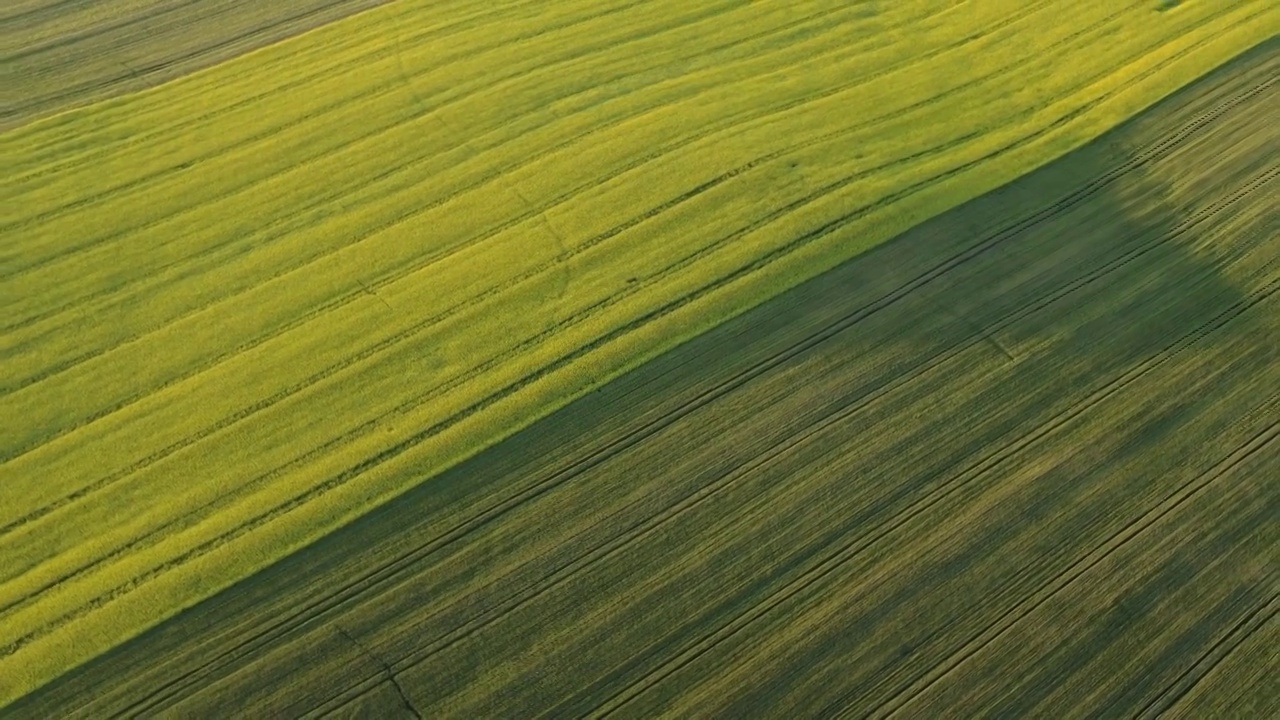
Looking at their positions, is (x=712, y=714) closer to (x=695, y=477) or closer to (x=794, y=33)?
(x=695, y=477)

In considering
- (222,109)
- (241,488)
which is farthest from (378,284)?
(222,109)

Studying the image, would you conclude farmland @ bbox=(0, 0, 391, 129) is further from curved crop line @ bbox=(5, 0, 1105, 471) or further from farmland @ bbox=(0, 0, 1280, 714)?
curved crop line @ bbox=(5, 0, 1105, 471)

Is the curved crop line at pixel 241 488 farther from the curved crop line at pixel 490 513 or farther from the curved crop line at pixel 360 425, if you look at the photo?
the curved crop line at pixel 490 513

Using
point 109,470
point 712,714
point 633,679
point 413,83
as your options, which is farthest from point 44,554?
point 413,83

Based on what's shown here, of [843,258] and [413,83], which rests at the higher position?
[413,83]

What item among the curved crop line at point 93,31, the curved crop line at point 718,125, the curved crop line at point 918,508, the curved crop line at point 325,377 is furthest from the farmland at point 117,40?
the curved crop line at point 918,508

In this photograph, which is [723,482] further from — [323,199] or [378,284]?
[323,199]
